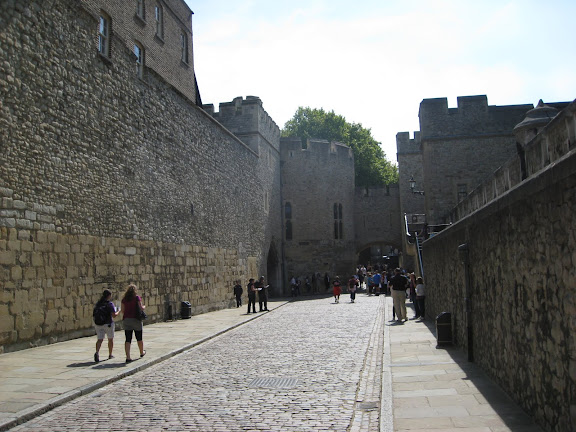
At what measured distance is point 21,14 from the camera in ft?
37.2

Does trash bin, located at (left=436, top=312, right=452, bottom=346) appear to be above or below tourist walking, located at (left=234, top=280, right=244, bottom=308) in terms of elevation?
below

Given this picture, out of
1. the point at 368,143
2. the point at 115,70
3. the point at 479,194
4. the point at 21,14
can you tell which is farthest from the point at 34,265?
the point at 368,143

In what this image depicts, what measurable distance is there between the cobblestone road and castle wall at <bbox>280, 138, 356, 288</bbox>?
24814 millimetres

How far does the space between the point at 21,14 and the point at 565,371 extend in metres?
11.5

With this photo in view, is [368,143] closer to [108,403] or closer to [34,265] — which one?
[34,265]

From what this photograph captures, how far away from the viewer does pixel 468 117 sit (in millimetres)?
26156

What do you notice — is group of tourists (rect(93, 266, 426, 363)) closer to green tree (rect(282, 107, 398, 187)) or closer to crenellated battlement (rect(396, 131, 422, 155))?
crenellated battlement (rect(396, 131, 422, 155))

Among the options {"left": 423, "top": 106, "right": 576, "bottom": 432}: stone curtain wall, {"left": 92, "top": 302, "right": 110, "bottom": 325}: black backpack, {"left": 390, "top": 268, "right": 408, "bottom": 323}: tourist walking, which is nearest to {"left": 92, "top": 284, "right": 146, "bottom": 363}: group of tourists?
{"left": 92, "top": 302, "right": 110, "bottom": 325}: black backpack

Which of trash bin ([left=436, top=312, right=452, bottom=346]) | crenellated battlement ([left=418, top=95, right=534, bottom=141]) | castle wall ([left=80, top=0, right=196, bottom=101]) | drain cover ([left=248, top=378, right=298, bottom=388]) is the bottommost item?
drain cover ([left=248, top=378, right=298, bottom=388])

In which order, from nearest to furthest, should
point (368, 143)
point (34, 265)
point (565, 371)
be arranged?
point (565, 371), point (34, 265), point (368, 143)

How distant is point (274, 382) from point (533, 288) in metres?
4.00

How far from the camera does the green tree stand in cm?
5366

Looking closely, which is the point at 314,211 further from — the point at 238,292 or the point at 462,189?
the point at 238,292

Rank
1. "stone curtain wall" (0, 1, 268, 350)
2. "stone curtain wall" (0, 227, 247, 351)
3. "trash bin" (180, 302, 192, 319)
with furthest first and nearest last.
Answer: "trash bin" (180, 302, 192, 319) → "stone curtain wall" (0, 1, 268, 350) → "stone curtain wall" (0, 227, 247, 351)
